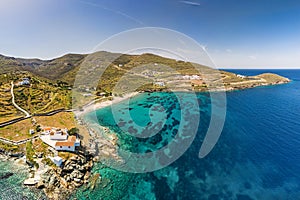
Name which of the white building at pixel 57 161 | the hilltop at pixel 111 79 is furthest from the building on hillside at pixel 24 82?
the white building at pixel 57 161

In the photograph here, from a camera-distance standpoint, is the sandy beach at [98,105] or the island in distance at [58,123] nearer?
the island in distance at [58,123]

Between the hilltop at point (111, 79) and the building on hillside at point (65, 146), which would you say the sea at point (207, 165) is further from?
the hilltop at point (111, 79)

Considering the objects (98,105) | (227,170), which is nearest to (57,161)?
(227,170)

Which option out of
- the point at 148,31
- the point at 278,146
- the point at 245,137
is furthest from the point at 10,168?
the point at 278,146

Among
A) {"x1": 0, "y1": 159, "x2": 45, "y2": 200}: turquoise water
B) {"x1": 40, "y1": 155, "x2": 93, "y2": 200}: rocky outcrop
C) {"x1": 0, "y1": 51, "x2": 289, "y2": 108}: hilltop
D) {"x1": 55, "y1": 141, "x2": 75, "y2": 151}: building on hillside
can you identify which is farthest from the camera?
{"x1": 0, "y1": 51, "x2": 289, "y2": 108}: hilltop

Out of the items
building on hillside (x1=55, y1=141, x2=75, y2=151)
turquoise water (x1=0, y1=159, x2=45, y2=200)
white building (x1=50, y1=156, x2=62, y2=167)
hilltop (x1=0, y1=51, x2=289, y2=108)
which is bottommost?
turquoise water (x1=0, y1=159, x2=45, y2=200)

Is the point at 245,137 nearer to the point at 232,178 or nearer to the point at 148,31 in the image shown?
the point at 232,178

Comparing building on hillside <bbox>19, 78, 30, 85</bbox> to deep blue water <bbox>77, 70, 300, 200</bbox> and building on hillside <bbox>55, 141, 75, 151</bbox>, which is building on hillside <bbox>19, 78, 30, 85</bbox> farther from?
building on hillside <bbox>55, 141, 75, 151</bbox>

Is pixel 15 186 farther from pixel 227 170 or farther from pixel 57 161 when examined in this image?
pixel 227 170

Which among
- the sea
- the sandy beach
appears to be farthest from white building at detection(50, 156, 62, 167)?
the sandy beach
